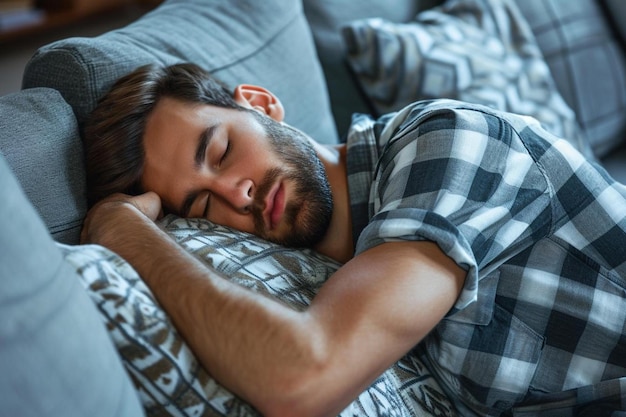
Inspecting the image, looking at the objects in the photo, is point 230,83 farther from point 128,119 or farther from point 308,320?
point 308,320

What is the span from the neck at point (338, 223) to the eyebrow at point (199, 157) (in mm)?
219

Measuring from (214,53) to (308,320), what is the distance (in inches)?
29.7

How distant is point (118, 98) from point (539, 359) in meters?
0.78

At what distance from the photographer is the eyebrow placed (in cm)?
119

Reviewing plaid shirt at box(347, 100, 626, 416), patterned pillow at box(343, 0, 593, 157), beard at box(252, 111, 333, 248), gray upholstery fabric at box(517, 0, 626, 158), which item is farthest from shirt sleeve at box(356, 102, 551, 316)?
gray upholstery fabric at box(517, 0, 626, 158)

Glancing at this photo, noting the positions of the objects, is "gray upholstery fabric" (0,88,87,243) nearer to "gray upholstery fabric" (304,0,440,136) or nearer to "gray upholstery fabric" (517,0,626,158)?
"gray upholstery fabric" (304,0,440,136)

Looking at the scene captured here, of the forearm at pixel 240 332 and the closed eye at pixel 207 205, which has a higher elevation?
the forearm at pixel 240 332

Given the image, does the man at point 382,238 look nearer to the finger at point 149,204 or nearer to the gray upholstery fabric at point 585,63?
the finger at point 149,204

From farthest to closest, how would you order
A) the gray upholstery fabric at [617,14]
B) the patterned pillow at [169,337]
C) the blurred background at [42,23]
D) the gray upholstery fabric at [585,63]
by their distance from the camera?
the blurred background at [42,23], the gray upholstery fabric at [617,14], the gray upholstery fabric at [585,63], the patterned pillow at [169,337]

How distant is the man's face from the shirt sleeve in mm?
144

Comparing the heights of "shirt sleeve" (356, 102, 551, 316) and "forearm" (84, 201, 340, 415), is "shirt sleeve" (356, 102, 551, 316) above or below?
above

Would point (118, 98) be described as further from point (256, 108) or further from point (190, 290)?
point (190, 290)

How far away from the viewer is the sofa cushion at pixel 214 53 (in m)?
1.21

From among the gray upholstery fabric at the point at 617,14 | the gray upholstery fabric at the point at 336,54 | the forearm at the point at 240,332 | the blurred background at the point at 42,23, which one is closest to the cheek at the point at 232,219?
the forearm at the point at 240,332
